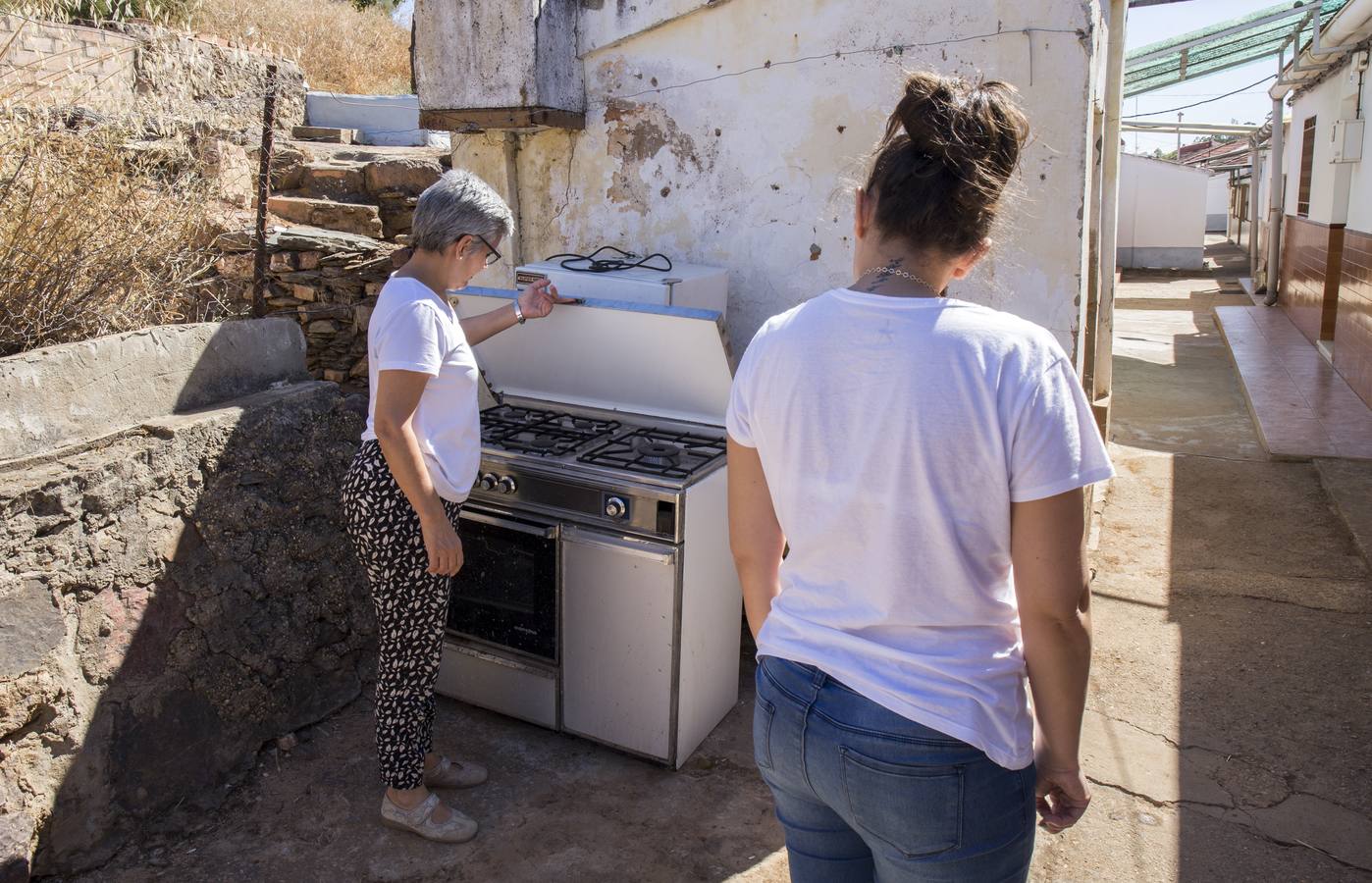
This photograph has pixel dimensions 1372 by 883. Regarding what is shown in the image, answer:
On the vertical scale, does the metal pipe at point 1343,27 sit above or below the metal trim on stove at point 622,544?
above

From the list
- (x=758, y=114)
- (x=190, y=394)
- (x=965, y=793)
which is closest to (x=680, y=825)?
(x=965, y=793)

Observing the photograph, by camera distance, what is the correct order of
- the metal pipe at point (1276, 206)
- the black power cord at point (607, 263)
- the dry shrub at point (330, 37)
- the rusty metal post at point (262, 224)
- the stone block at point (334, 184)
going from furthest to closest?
the dry shrub at point (330, 37), the metal pipe at point (1276, 206), the stone block at point (334, 184), the rusty metal post at point (262, 224), the black power cord at point (607, 263)

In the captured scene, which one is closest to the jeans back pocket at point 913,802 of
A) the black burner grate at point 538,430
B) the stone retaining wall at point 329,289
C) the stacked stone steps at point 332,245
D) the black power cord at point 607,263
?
the black burner grate at point 538,430

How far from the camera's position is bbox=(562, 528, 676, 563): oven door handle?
131 inches

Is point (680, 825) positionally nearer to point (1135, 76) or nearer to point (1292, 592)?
point (1292, 592)

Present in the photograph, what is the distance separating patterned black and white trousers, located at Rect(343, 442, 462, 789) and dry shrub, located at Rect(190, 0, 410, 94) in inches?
589

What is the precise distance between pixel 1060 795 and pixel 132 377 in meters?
3.03

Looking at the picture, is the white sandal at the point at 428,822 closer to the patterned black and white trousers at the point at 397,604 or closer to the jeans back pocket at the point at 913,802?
the patterned black and white trousers at the point at 397,604

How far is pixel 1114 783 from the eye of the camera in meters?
3.48

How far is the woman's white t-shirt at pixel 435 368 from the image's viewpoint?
2684 mm

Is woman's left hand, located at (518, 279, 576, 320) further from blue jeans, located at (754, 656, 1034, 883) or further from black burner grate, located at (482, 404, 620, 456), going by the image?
blue jeans, located at (754, 656, 1034, 883)

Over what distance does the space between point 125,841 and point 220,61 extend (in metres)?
11.8

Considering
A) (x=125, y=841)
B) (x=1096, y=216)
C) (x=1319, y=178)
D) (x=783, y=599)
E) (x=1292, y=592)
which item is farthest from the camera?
(x=1319, y=178)

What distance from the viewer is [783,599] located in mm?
1645
